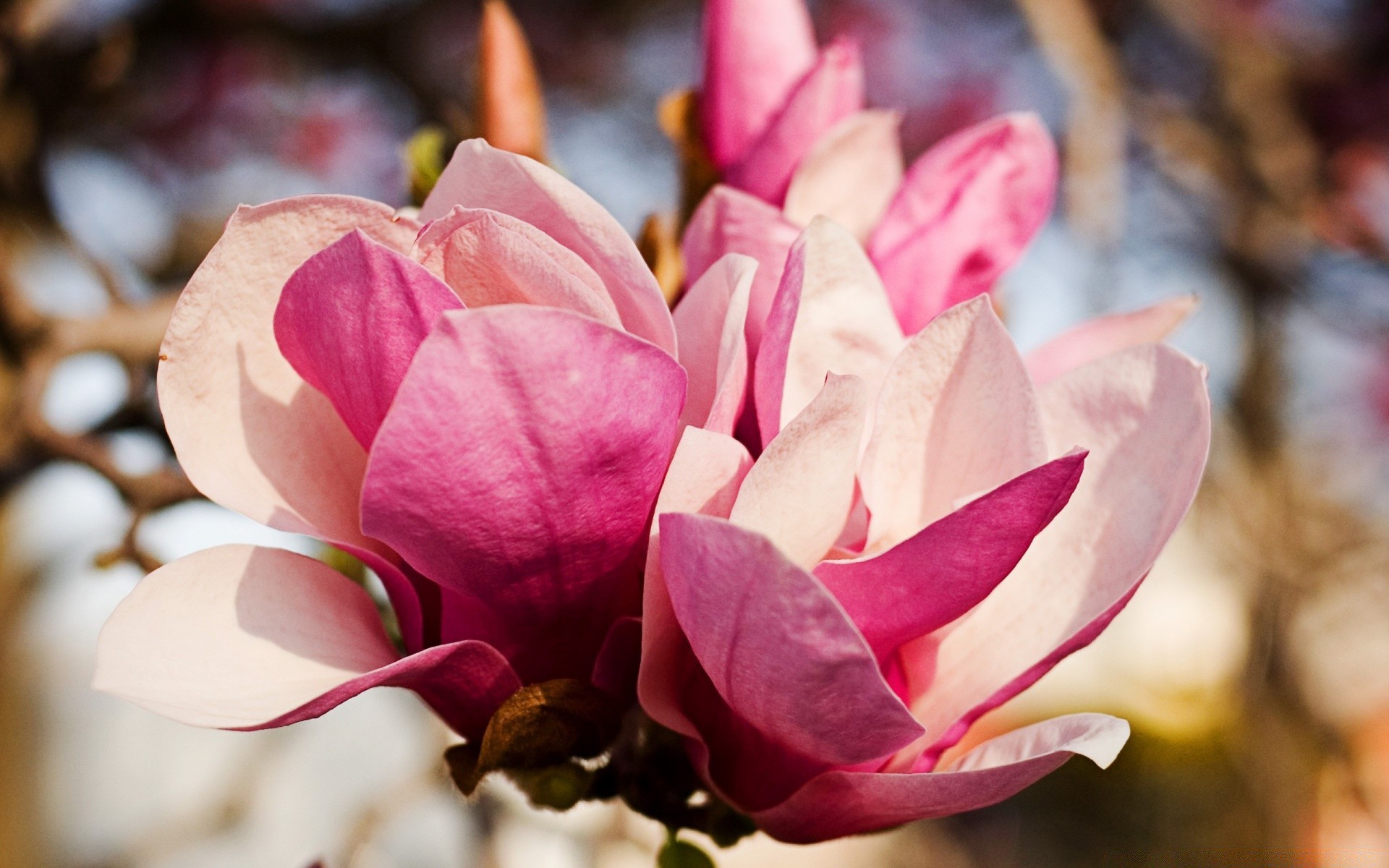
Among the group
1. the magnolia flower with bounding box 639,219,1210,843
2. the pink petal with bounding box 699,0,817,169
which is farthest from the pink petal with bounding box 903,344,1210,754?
the pink petal with bounding box 699,0,817,169

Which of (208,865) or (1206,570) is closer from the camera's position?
(208,865)

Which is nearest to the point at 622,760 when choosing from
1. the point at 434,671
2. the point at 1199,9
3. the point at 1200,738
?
the point at 434,671

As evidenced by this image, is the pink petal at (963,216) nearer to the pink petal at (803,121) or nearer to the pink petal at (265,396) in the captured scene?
the pink petal at (803,121)

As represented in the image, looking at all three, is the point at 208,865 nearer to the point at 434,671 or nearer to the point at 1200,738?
the point at 434,671

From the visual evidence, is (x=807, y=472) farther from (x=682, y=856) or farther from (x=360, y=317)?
(x=682, y=856)

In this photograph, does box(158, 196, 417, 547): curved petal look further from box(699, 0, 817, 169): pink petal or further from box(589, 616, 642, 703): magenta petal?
box(699, 0, 817, 169): pink petal

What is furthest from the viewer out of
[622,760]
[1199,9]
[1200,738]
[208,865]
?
[1200,738]
